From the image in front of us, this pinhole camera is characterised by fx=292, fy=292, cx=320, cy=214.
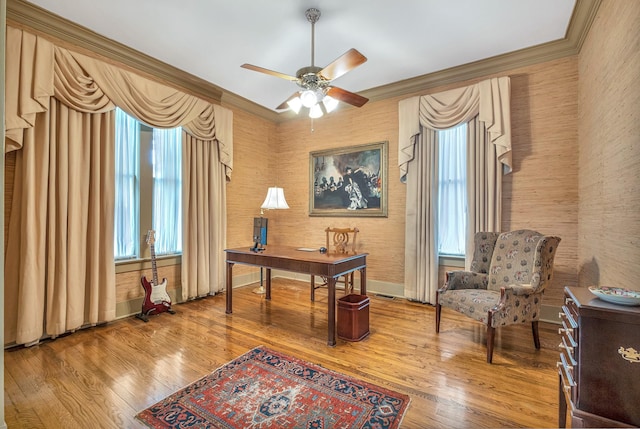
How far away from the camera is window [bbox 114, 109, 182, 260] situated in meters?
3.38

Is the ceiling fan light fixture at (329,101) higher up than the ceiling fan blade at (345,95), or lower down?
lower down

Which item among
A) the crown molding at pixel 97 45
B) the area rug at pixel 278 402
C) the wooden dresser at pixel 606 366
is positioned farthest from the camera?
the crown molding at pixel 97 45

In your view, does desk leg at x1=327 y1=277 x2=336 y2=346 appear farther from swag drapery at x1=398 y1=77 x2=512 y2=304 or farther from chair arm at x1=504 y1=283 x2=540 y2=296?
swag drapery at x1=398 y1=77 x2=512 y2=304

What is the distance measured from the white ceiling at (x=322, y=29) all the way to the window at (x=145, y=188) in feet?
3.05

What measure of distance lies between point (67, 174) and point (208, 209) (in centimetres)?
164

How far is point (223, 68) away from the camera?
146 inches

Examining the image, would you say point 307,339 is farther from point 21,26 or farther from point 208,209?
point 21,26

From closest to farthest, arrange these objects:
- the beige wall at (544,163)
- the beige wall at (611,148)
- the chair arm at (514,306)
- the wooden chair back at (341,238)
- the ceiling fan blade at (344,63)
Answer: the beige wall at (611,148)
the ceiling fan blade at (344,63)
the chair arm at (514,306)
the beige wall at (544,163)
the wooden chair back at (341,238)

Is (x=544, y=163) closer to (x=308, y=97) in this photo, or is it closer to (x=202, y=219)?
(x=308, y=97)

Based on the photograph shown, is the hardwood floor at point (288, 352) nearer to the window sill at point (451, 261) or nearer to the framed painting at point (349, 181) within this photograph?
the window sill at point (451, 261)

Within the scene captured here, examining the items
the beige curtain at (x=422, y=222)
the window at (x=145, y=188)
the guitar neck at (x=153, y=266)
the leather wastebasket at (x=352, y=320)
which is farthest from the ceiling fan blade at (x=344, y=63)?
the guitar neck at (x=153, y=266)

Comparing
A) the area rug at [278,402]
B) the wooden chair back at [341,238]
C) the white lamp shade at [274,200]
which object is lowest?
the area rug at [278,402]

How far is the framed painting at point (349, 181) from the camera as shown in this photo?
445 centimetres

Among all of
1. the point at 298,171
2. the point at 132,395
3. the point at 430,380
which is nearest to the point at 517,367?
the point at 430,380
